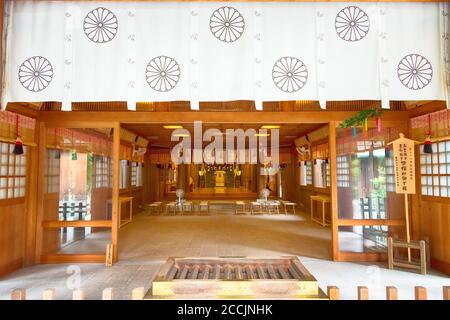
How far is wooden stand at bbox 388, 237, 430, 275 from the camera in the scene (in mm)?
4250

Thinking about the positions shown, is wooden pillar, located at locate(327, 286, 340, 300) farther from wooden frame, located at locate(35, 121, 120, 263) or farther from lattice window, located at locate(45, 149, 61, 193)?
lattice window, located at locate(45, 149, 61, 193)

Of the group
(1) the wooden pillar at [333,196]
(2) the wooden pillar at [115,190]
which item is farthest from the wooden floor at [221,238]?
(2) the wooden pillar at [115,190]

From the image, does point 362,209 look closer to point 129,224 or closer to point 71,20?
point 129,224

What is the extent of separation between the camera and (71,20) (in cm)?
328

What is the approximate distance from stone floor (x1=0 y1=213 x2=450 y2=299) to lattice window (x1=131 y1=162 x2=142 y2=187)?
6.55ft

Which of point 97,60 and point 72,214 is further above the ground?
point 97,60

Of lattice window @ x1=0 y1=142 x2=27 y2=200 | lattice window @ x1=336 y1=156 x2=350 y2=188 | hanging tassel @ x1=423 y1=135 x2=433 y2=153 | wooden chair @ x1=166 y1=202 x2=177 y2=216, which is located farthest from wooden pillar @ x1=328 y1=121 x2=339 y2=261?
wooden chair @ x1=166 y1=202 x2=177 y2=216

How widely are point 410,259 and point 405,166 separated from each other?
1.60 metres

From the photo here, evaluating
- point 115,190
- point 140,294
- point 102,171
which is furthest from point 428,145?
point 102,171

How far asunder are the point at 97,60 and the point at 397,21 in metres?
3.70

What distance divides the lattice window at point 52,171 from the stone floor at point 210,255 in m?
1.52

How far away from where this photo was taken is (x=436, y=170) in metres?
4.55

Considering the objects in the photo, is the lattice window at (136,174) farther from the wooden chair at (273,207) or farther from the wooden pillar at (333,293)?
the wooden pillar at (333,293)

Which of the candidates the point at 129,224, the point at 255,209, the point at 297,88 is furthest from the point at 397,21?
the point at 255,209
